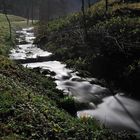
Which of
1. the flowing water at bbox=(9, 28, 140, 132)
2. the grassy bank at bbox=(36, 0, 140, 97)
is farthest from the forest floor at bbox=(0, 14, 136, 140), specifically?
the grassy bank at bbox=(36, 0, 140, 97)

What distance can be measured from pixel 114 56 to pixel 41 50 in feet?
69.1

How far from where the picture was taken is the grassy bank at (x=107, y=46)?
31703 mm

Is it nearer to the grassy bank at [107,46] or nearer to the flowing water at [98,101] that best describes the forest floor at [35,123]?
the flowing water at [98,101]

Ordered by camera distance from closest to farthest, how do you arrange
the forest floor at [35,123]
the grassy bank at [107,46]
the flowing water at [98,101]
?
1. the forest floor at [35,123]
2. the flowing water at [98,101]
3. the grassy bank at [107,46]

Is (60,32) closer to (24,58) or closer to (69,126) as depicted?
(24,58)

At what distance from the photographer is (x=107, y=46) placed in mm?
36219

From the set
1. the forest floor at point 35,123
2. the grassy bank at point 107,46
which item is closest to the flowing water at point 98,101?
the grassy bank at point 107,46

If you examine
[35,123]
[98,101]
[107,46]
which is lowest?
[98,101]

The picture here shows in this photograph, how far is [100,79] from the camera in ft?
111

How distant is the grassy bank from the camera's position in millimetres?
31703

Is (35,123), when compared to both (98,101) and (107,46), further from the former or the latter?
(107,46)

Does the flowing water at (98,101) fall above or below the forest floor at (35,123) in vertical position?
below

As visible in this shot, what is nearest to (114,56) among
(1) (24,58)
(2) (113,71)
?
(2) (113,71)

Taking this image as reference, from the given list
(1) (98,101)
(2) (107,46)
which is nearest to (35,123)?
(1) (98,101)
